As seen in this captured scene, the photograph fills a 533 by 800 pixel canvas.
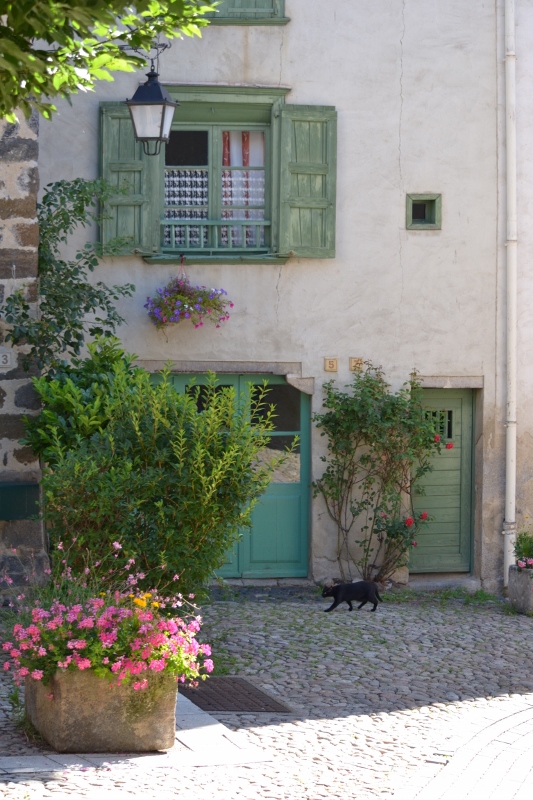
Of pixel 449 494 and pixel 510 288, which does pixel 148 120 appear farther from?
pixel 449 494

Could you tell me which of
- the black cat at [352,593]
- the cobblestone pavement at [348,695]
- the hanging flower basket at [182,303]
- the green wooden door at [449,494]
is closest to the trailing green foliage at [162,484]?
the cobblestone pavement at [348,695]

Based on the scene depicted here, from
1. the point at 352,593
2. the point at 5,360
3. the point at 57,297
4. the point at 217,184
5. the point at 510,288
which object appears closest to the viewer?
the point at 5,360

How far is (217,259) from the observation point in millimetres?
11227

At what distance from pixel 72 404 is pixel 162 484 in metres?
1.43

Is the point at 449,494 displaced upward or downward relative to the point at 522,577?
upward

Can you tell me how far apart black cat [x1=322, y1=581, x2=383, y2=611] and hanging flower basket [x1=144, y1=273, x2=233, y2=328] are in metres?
2.84

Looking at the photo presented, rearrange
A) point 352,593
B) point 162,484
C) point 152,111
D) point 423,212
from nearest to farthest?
point 162,484 < point 152,111 < point 352,593 < point 423,212

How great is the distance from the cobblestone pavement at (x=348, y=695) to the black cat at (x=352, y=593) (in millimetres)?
132

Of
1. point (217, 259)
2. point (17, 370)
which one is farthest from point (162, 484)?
point (217, 259)

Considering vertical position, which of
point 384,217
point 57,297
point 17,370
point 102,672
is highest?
point 384,217

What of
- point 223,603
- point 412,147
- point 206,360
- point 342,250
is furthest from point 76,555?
point 412,147

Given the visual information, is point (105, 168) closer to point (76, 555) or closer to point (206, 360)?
point (206, 360)

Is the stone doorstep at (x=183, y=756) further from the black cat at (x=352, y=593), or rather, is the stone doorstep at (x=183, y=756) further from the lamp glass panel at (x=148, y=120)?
the lamp glass panel at (x=148, y=120)

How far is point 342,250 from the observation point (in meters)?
11.4
